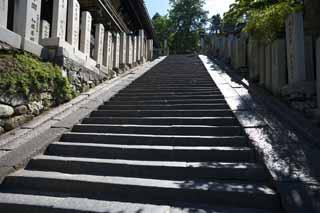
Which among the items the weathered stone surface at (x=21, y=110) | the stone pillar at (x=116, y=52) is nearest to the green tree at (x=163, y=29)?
the stone pillar at (x=116, y=52)

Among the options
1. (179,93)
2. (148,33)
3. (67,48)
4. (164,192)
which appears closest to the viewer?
(164,192)

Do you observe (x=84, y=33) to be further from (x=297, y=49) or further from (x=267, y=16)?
(x=297, y=49)

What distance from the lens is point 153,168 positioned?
2.69m

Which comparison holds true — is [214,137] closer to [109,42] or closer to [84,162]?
[84,162]

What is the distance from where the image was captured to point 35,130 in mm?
3484

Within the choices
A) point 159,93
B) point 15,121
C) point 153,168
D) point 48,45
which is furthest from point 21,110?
point 159,93

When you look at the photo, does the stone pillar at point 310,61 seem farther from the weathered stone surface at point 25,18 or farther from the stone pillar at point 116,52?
the stone pillar at point 116,52

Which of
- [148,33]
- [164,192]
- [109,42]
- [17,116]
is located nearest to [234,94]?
[164,192]

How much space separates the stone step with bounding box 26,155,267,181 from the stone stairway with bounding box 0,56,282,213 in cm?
1

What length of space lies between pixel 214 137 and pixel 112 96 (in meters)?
3.12

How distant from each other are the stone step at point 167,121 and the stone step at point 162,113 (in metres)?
0.27

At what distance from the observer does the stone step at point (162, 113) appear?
4.11m

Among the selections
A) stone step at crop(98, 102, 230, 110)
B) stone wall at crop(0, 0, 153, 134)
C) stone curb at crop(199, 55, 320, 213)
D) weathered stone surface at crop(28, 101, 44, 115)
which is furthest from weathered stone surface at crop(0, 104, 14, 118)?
stone curb at crop(199, 55, 320, 213)

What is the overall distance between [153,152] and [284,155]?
5.11 ft
